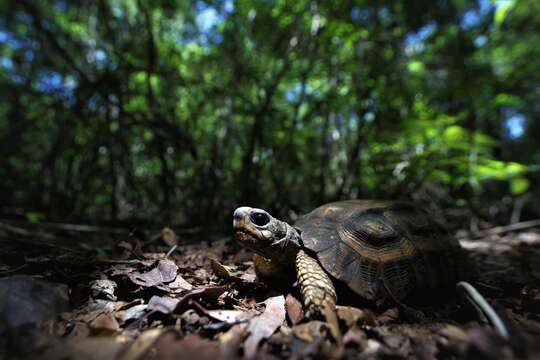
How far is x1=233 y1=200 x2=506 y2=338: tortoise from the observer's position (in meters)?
1.74

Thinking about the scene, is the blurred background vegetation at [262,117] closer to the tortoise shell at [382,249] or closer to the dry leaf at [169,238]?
the dry leaf at [169,238]

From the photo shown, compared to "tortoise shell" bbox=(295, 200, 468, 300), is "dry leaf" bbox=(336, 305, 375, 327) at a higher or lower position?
lower

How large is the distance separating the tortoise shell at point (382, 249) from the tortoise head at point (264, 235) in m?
0.13

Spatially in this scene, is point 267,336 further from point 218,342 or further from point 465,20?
point 465,20

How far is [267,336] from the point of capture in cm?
138

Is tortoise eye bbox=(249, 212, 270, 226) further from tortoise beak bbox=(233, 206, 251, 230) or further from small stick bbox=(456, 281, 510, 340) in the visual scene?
small stick bbox=(456, 281, 510, 340)

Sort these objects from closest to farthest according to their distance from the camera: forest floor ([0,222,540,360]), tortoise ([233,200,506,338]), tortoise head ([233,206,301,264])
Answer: forest floor ([0,222,540,360]), tortoise ([233,200,506,338]), tortoise head ([233,206,301,264])

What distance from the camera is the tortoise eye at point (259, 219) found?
1.92m

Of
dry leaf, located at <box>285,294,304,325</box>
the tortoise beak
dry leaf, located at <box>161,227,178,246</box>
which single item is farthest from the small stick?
dry leaf, located at <box>161,227,178,246</box>

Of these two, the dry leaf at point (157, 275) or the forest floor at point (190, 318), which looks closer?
the forest floor at point (190, 318)

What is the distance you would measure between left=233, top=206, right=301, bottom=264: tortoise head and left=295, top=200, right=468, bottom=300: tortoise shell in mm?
129

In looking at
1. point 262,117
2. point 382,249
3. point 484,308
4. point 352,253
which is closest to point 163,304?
point 352,253

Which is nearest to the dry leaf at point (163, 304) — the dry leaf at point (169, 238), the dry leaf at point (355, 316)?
the dry leaf at point (355, 316)

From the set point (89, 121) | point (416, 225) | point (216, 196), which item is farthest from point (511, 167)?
point (89, 121)
